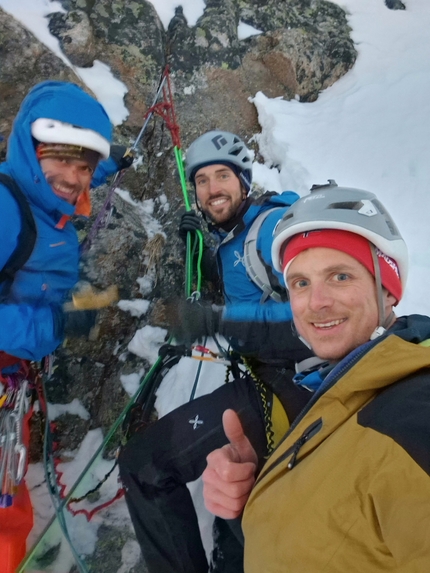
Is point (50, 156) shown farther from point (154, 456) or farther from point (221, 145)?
point (154, 456)

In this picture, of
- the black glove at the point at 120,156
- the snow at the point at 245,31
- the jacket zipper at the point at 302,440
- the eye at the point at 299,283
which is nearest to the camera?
the jacket zipper at the point at 302,440

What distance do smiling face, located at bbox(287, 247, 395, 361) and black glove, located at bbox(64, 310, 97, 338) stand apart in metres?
1.67

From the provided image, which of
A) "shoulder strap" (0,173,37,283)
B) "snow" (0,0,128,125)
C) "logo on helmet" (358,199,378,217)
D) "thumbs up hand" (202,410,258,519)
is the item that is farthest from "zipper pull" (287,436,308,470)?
"snow" (0,0,128,125)

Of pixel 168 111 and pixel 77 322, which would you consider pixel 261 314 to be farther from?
pixel 168 111

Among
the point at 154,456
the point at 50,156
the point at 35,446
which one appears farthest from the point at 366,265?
the point at 35,446

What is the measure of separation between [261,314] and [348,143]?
505 cm

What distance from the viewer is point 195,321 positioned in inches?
126

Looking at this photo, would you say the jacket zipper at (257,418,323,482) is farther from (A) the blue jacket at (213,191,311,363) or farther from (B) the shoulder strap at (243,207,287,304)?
(B) the shoulder strap at (243,207,287,304)

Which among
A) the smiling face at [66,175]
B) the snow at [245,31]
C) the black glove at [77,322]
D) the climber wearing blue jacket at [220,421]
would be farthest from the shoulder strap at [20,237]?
the snow at [245,31]

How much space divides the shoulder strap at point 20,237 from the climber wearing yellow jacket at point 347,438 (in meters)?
1.69

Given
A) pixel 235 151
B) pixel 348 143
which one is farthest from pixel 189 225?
pixel 348 143

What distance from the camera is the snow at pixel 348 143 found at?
12.6ft

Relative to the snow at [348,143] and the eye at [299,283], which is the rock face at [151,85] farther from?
the eye at [299,283]

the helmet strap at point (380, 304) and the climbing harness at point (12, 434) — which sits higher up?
the helmet strap at point (380, 304)
